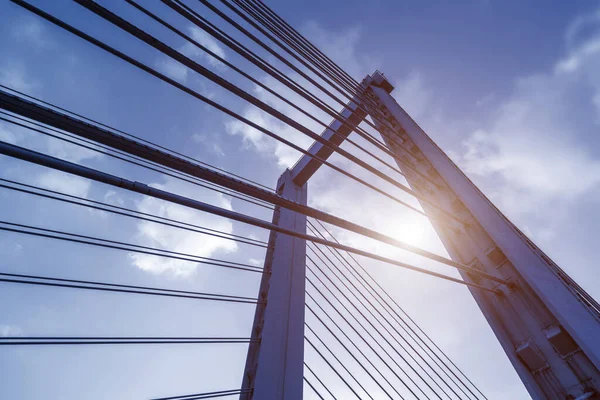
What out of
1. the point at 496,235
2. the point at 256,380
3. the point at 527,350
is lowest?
the point at 256,380

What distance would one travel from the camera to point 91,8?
5.48 feet

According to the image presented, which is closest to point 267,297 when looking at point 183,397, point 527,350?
point 183,397

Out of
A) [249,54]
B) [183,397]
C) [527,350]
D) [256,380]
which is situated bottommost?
[183,397]

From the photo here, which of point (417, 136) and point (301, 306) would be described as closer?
point (301, 306)

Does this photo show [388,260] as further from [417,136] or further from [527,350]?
[417,136]

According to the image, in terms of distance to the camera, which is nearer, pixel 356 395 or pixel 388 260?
pixel 388 260

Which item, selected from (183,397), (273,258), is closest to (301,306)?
(273,258)

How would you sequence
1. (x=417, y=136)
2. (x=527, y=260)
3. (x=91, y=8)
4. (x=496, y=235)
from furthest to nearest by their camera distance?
(x=417, y=136), (x=496, y=235), (x=527, y=260), (x=91, y=8)

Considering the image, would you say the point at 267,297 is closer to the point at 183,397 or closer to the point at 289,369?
the point at 289,369

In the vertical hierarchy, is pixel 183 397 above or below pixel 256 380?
below

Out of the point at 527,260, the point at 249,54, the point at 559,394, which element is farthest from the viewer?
the point at 249,54

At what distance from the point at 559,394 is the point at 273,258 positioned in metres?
2.62

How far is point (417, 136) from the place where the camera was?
157 inches

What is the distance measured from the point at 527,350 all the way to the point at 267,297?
7.56 feet
